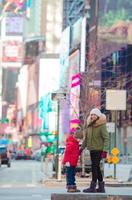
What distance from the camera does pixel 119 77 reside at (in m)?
85.8

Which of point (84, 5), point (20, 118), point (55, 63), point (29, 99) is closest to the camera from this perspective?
point (84, 5)

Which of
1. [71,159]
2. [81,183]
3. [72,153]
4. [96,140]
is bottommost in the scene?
[81,183]

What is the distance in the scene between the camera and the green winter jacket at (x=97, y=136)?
1426 centimetres

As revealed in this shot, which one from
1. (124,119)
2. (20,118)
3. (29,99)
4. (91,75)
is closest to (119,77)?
(124,119)

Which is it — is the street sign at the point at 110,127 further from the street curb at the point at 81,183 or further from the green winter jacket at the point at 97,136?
the green winter jacket at the point at 97,136

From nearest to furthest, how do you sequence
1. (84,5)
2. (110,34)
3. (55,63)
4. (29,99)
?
(110,34) < (84,5) < (55,63) < (29,99)

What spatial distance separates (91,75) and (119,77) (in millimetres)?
54604

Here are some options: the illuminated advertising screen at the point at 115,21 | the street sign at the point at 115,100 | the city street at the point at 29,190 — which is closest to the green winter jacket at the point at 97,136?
the city street at the point at 29,190

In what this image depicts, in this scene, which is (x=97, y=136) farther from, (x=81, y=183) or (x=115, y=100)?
(x=115, y=100)

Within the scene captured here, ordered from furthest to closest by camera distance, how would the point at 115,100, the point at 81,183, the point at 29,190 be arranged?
1. the point at 115,100
2. the point at 81,183
3. the point at 29,190

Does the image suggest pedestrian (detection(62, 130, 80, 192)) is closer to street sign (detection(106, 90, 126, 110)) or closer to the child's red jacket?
the child's red jacket

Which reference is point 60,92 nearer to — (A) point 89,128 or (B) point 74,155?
(B) point 74,155

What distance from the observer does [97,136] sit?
1431 centimetres

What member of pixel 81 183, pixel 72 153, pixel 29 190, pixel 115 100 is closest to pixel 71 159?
pixel 72 153
